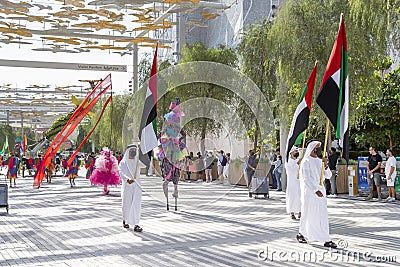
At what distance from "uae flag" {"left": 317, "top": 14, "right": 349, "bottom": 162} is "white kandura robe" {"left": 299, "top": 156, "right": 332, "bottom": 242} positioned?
2.27 ft

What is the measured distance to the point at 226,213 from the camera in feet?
49.0

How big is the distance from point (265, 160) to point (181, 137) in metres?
9.39

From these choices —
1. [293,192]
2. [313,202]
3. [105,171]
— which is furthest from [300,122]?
[105,171]

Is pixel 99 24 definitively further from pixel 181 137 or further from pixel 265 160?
pixel 181 137

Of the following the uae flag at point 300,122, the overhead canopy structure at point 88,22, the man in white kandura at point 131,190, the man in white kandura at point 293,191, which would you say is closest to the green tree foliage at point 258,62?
the overhead canopy structure at point 88,22

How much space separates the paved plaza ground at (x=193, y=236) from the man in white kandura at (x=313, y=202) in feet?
0.70

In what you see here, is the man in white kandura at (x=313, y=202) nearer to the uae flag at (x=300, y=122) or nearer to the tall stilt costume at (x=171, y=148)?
the uae flag at (x=300, y=122)

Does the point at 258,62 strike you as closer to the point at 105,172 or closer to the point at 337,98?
the point at 105,172

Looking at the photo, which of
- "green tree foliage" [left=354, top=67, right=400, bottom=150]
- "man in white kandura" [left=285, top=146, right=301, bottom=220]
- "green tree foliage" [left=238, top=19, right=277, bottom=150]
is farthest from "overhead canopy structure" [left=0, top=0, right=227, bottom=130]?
"man in white kandura" [left=285, top=146, right=301, bottom=220]

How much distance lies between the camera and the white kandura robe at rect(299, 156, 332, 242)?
31.0 feet

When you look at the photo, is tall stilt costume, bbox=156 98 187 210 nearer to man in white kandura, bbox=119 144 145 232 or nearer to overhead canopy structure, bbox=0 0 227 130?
man in white kandura, bbox=119 144 145 232

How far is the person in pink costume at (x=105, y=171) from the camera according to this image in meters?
20.5

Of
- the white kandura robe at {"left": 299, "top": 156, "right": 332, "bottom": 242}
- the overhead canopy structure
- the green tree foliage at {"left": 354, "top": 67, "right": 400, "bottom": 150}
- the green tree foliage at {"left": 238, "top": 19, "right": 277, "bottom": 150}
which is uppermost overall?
the overhead canopy structure

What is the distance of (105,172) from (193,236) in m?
10.2
